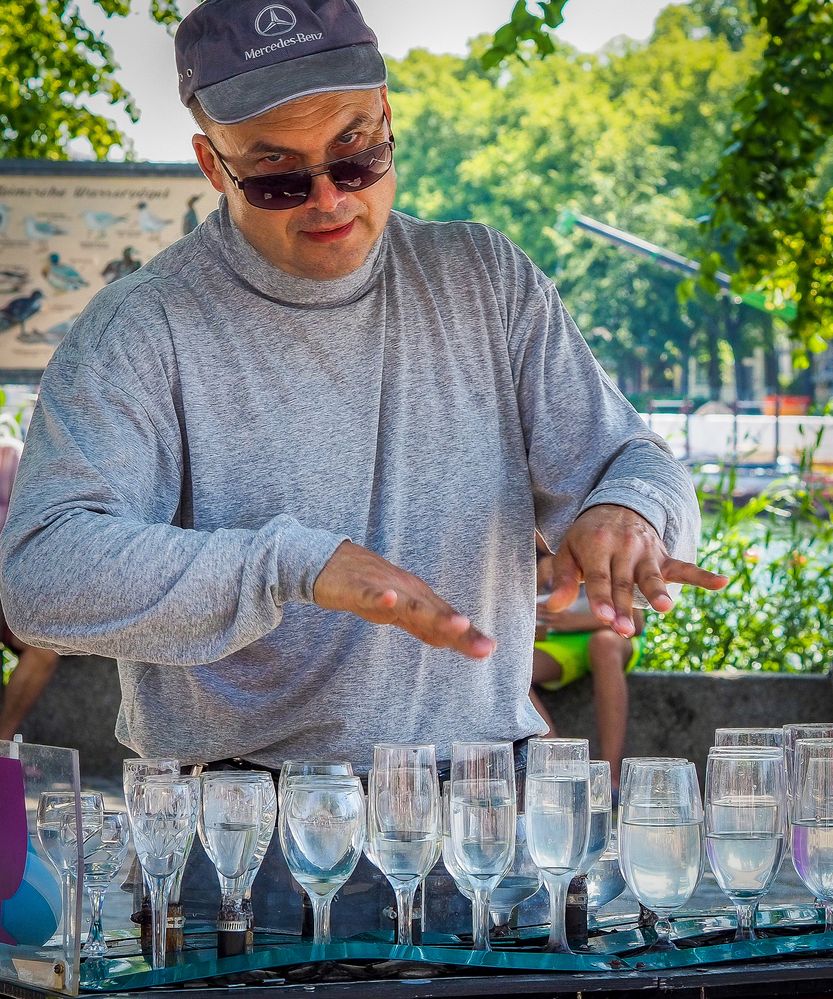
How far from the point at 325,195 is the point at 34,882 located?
949 millimetres

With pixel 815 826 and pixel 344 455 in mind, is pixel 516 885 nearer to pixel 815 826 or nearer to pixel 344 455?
pixel 815 826

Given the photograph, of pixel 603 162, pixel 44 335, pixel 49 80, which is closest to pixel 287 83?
pixel 44 335

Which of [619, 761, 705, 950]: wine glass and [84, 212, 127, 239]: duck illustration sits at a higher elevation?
[84, 212, 127, 239]: duck illustration

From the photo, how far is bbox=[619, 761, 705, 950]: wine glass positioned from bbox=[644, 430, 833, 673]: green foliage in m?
4.29

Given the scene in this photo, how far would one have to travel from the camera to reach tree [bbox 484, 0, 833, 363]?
549cm

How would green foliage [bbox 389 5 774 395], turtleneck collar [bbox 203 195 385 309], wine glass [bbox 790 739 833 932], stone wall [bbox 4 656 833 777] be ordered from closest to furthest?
wine glass [bbox 790 739 833 932] < turtleneck collar [bbox 203 195 385 309] < stone wall [bbox 4 656 833 777] < green foliage [bbox 389 5 774 395]

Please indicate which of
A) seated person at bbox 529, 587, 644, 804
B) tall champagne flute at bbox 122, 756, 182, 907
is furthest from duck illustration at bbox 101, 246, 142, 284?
tall champagne flute at bbox 122, 756, 182, 907

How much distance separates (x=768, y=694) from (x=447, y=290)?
3.53 meters

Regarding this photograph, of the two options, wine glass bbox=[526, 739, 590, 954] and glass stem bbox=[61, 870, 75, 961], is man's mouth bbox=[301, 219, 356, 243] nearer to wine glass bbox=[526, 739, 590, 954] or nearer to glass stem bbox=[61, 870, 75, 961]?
wine glass bbox=[526, 739, 590, 954]

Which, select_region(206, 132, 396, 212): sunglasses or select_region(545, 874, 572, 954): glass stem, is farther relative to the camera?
select_region(206, 132, 396, 212): sunglasses

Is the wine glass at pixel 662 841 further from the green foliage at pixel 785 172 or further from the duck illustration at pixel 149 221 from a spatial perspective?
the duck illustration at pixel 149 221

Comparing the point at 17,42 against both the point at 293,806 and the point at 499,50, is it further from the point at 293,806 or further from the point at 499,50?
the point at 293,806

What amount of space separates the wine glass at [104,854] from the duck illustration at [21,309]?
457 cm

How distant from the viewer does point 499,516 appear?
209 cm
